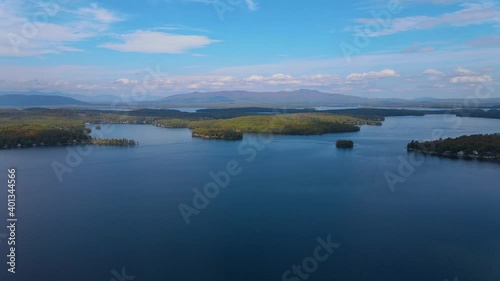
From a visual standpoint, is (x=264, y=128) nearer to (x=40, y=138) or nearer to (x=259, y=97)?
(x=40, y=138)

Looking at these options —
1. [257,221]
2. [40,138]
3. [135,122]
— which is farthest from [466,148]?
[135,122]

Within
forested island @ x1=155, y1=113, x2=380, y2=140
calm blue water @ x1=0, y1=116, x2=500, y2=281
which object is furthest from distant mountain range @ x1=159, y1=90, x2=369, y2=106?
calm blue water @ x1=0, y1=116, x2=500, y2=281

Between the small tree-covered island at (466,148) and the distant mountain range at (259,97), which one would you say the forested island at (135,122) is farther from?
the distant mountain range at (259,97)

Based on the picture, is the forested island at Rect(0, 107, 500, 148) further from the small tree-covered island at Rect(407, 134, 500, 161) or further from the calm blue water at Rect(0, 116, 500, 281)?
the small tree-covered island at Rect(407, 134, 500, 161)

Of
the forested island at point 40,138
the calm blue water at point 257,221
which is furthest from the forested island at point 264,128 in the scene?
the calm blue water at point 257,221

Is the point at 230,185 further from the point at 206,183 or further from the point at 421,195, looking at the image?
the point at 421,195

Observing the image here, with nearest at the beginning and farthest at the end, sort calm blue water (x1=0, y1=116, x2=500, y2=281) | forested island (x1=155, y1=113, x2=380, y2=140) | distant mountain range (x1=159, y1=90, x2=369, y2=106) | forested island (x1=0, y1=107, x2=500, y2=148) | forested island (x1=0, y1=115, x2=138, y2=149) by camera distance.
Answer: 1. calm blue water (x1=0, y1=116, x2=500, y2=281)
2. forested island (x1=0, y1=115, x2=138, y2=149)
3. forested island (x1=0, y1=107, x2=500, y2=148)
4. forested island (x1=155, y1=113, x2=380, y2=140)
5. distant mountain range (x1=159, y1=90, x2=369, y2=106)

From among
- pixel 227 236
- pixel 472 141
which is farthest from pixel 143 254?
pixel 472 141
